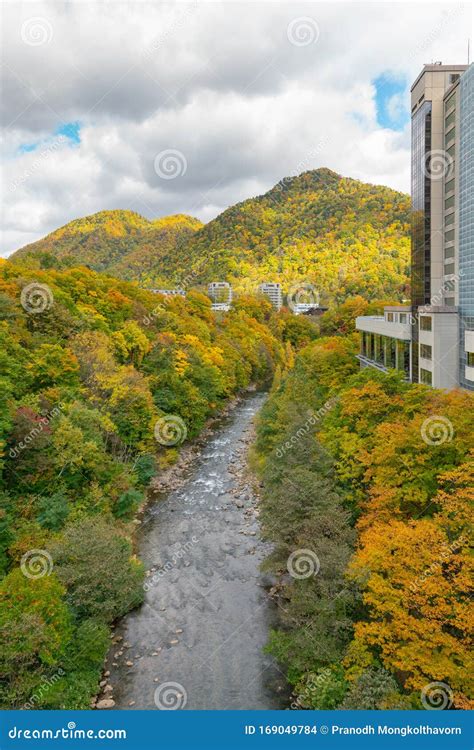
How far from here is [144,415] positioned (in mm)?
29547

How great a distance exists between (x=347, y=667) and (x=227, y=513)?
13.4 m

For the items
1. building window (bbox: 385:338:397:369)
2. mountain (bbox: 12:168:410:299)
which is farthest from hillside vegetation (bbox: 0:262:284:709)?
mountain (bbox: 12:168:410:299)

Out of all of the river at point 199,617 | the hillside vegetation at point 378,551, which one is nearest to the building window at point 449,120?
the hillside vegetation at point 378,551

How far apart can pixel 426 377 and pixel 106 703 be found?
20259mm

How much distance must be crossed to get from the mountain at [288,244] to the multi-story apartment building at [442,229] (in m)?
69.8

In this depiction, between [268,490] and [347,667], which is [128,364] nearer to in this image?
[268,490]

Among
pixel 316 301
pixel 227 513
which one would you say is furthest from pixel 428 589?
pixel 316 301

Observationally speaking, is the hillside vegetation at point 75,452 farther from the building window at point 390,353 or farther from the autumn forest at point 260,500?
the building window at point 390,353

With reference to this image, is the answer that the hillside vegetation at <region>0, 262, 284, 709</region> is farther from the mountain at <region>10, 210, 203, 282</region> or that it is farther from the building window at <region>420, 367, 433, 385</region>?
the mountain at <region>10, 210, 203, 282</region>

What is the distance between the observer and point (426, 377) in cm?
2622

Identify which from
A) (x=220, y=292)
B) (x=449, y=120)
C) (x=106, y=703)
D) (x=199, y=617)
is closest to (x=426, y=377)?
(x=449, y=120)

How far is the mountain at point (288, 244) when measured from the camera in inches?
4587

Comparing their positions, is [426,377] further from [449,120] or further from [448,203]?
[449,120]

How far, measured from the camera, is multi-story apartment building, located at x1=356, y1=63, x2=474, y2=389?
23.6 metres
